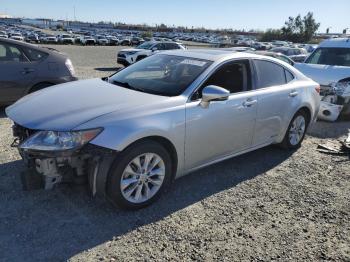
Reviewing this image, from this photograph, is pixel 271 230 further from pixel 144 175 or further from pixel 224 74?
pixel 224 74

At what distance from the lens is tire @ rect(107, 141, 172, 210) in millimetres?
3527

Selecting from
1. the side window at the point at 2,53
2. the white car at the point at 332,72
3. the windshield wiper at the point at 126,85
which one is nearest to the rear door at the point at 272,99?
the windshield wiper at the point at 126,85

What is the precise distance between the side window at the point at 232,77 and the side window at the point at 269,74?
0.23m

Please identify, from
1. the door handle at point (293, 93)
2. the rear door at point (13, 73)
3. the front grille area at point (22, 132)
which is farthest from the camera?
the rear door at point (13, 73)

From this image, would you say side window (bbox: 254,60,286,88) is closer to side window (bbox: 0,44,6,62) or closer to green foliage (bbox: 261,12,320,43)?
side window (bbox: 0,44,6,62)

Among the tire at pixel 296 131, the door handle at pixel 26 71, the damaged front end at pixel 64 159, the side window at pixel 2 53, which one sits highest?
the side window at pixel 2 53

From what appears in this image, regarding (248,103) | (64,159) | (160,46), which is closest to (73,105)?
(64,159)

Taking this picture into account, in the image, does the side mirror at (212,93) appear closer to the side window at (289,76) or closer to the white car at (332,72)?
the side window at (289,76)

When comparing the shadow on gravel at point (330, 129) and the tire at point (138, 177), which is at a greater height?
the tire at point (138, 177)

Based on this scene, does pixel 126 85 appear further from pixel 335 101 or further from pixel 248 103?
pixel 335 101

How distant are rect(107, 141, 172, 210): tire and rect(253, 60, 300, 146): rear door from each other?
1637mm

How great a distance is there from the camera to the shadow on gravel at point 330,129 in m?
7.22

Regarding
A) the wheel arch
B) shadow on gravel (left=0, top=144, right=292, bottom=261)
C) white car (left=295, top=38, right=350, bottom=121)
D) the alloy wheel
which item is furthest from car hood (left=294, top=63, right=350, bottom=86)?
the alloy wheel

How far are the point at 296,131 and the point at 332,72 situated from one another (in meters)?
3.33
